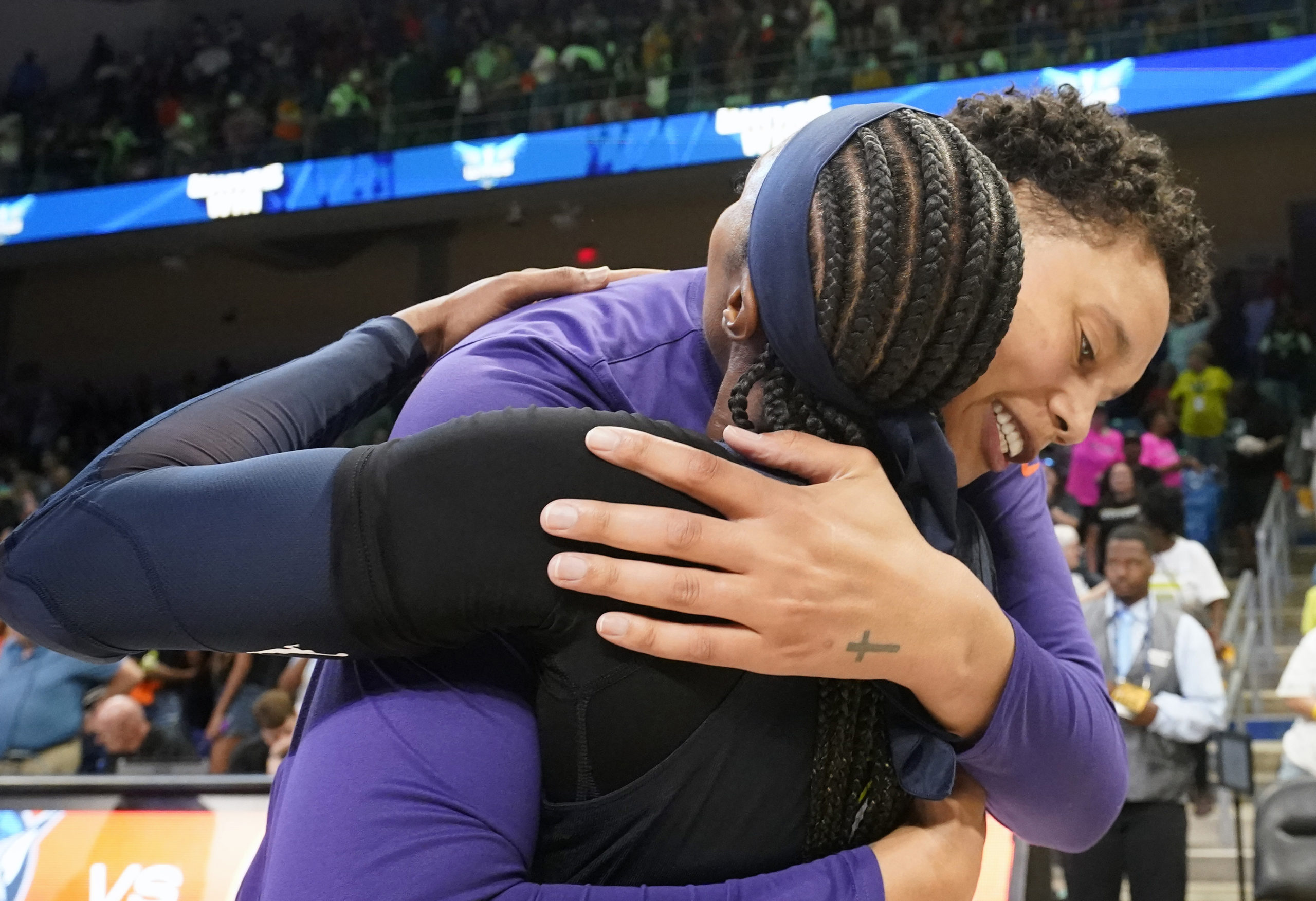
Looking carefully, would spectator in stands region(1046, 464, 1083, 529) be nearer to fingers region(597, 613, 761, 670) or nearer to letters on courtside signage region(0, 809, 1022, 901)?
letters on courtside signage region(0, 809, 1022, 901)

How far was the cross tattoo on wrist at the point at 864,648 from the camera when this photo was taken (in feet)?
2.60

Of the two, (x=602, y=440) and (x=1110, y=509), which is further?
(x=1110, y=509)

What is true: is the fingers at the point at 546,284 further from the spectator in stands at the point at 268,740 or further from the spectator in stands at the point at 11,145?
the spectator in stands at the point at 11,145

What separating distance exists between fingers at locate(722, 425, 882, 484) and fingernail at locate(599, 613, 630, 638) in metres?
0.15

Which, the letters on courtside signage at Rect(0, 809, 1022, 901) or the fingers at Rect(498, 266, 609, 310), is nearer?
the fingers at Rect(498, 266, 609, 310)

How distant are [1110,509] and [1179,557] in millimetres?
1321

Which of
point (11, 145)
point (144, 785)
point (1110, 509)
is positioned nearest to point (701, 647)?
point (144, 785)

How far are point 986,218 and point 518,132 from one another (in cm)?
1035

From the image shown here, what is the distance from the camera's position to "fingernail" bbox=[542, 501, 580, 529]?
2.33 ft

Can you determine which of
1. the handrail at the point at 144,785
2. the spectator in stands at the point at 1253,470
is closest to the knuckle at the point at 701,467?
the handrail at the point at 144,785

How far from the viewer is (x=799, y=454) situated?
80 cm

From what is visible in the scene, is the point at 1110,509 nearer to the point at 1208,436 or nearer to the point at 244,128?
the point at 1208,436

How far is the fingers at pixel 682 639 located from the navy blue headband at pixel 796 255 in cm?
17

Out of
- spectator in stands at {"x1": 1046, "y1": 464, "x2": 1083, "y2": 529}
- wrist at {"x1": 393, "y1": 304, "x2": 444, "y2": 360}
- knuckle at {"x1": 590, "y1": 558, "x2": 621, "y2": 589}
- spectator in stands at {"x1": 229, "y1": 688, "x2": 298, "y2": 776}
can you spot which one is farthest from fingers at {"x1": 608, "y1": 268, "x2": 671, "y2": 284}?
spectator in stands at {"x1": 1046, "y1": 464, "x2": 1083, "y2": 529}
